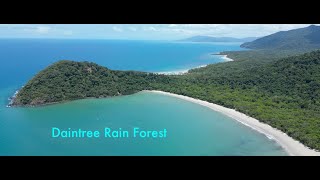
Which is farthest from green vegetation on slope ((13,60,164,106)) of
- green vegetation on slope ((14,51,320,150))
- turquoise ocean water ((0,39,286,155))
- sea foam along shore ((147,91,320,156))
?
sea foam along shore ((147,91,320,156))

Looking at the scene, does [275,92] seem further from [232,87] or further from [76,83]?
[76,83]

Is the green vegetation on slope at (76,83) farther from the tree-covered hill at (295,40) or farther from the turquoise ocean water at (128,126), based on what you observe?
the tree-covered hill at (295,40)

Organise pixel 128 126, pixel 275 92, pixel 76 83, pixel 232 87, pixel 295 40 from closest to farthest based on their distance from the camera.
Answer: pixel 128 126, pixel 275 92, pixel 76 83, pixel 232 87, pixel 295 40

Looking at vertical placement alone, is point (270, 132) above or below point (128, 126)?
below

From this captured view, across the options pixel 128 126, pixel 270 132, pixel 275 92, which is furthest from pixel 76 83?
pixel 275 92

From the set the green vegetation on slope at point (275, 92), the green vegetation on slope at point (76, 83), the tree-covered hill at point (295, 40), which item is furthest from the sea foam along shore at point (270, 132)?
the tree-covered hill at point (295, 40)

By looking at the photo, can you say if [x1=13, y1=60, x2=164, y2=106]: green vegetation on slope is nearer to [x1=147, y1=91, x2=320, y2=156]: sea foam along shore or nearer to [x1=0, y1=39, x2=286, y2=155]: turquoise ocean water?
[x1=0, y1=39, x2=286, y2=155]: turquoise ocean water

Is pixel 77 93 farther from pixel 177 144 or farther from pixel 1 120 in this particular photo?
pixel 177 144

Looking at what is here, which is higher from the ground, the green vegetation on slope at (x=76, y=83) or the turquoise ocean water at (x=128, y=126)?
the green vegetation on slope at (x=76, y=83)
